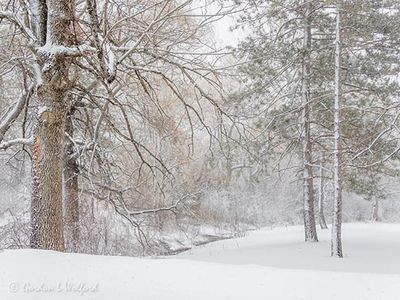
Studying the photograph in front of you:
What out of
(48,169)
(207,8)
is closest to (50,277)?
(48,169)

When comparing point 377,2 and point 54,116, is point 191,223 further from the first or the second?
point 54,116

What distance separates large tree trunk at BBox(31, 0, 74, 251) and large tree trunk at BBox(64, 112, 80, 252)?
Result: 3.06 metres

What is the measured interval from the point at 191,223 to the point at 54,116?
42.8 feet

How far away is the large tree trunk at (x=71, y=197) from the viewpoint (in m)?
8.39

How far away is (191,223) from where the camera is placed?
58.3 ft

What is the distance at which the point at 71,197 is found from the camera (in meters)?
9.24

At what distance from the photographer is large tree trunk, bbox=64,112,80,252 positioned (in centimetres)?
839

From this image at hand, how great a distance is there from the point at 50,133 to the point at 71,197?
14.1 feet

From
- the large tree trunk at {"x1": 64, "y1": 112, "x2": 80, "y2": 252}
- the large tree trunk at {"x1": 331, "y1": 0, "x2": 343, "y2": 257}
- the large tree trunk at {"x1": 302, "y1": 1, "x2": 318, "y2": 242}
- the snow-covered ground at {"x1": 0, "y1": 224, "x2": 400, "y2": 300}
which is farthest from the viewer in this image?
the large tree trunk at {"x1": 302, "y1": 1, "x2": 318, "y2": 242}
